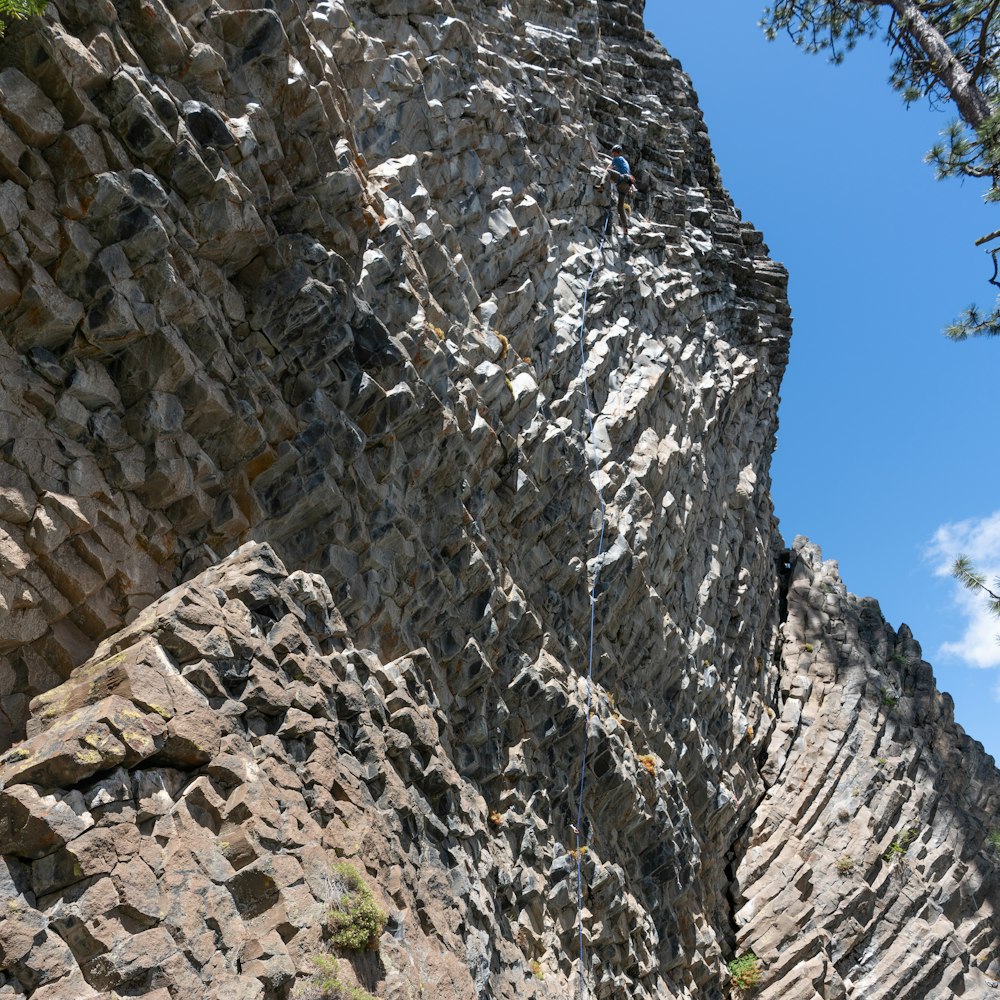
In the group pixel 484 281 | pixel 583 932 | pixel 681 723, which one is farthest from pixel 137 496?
pixel 681 723

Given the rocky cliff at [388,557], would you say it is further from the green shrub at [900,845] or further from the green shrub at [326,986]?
the green shrub at [900,845]

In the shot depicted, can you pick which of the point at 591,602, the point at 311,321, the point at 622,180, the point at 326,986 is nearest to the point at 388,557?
the point at 311,321

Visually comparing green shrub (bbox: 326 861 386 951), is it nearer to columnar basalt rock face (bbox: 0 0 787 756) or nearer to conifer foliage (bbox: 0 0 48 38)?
columnar basalt rock face (bbox: 0 0 787 756)

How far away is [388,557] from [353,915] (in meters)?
4.99

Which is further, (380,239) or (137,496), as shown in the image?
(380,239)

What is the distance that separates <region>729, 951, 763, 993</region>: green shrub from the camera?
20656 millimetres

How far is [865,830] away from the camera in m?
23.6

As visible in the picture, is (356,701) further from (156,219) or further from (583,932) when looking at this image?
(583,932)

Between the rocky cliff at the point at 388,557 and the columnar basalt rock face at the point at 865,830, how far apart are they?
13 centimetres

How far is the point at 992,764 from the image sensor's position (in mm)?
29094

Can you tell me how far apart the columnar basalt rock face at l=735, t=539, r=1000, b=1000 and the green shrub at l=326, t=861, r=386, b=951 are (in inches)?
587

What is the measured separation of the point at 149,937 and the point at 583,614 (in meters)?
11.2

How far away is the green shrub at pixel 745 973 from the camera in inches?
813

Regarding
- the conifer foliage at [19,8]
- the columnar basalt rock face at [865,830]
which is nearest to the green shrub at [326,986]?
the conifer foliage at [19,8]
